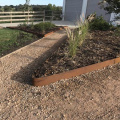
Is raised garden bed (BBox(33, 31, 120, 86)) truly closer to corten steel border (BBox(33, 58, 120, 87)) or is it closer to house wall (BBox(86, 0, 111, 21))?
corten steel border (BBox(33, 58, 120, 87))

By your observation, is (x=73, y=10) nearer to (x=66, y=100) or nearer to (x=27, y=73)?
(x=27, y=73)

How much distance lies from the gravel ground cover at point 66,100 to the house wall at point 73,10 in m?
10.5

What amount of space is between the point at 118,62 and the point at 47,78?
2.11 m

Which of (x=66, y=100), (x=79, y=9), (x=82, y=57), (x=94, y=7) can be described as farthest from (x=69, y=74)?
(x=79, y=9)

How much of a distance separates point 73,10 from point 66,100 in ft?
40.1

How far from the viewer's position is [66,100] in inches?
97.0

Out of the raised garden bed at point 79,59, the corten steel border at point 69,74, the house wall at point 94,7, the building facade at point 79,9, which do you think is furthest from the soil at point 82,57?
the house wall at point 94,7

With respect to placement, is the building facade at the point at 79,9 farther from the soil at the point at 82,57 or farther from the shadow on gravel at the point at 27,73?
the shadow on gravel at the point at 27,73

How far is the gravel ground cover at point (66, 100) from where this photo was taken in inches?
84.6

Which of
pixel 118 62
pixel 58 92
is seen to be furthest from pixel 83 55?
pixel 58 92

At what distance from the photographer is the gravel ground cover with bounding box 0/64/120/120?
215 centimetres

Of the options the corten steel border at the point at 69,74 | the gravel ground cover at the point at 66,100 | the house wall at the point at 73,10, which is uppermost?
the house wall at the point at 73,10

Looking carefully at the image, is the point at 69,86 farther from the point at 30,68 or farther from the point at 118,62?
the point at 118,62

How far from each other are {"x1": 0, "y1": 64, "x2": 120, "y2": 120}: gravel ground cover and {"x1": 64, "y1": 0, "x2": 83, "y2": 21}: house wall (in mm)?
10482
